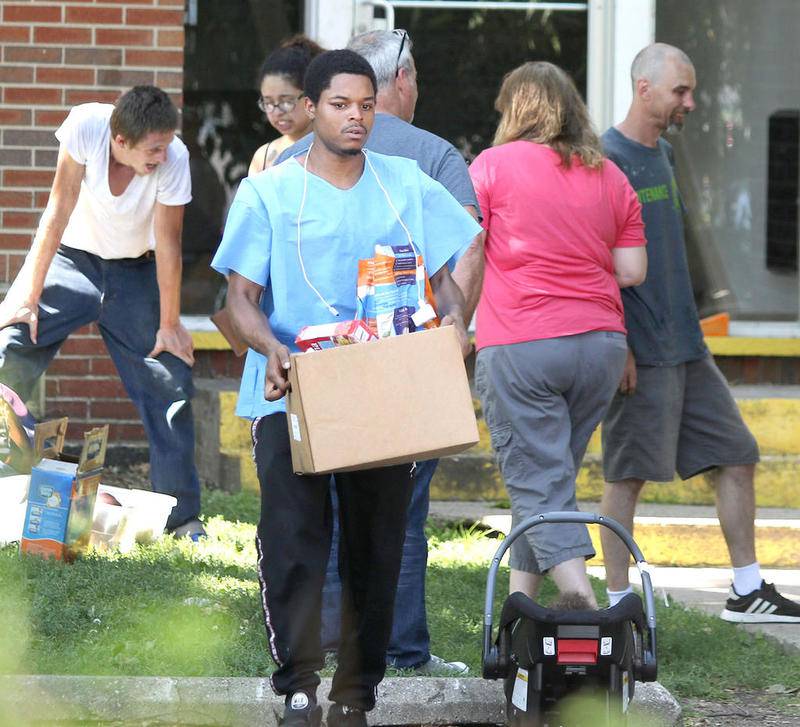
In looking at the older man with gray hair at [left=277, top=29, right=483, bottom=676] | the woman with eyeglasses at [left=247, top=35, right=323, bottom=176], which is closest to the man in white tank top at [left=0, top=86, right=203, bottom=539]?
the woman with eyeglasses at [left=247, top=35, right=323, bottom=176]

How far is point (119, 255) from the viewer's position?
20.9ft

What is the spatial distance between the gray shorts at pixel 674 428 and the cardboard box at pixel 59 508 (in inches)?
77.2

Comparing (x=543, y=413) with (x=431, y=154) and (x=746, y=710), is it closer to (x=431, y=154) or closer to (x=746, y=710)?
(x=431, y=154)

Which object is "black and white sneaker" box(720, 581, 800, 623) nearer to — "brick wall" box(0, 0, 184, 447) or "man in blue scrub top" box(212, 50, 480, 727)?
"man in blue scrub top" box(212, 50, 480, 727)

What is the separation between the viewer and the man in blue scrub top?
4.03 m

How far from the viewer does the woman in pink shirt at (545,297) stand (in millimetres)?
4895

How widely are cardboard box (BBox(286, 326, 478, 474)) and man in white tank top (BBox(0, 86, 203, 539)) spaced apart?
2451 millimetres

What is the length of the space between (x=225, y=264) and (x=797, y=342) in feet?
17.7

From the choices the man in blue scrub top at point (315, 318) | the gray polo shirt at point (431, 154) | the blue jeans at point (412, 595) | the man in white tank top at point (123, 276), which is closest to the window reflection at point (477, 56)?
the man in white tank top at point (123, 276)

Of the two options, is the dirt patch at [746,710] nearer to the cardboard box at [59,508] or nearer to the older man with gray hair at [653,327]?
the older man with gray hair at [653,327]

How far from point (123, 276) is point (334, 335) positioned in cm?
275

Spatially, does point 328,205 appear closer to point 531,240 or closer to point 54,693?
point 531,240

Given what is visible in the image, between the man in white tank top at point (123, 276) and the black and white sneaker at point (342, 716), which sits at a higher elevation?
the man in white tank top at point (123, 276)

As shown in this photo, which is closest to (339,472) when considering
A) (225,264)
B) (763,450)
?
(225,264)
